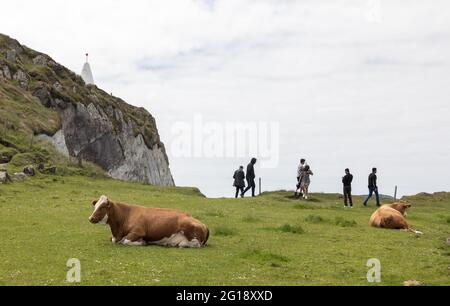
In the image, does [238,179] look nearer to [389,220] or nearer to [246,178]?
[246,178]

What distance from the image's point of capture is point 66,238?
20.4 meters

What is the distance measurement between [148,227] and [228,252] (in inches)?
122

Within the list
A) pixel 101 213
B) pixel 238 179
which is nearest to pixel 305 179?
pixel 238 179

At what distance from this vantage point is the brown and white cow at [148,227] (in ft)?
64.4

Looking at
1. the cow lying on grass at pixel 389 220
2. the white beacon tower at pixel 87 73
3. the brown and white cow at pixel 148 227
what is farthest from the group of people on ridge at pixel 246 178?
the white beacon tower at pixel 87 73

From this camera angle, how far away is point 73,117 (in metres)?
99.1

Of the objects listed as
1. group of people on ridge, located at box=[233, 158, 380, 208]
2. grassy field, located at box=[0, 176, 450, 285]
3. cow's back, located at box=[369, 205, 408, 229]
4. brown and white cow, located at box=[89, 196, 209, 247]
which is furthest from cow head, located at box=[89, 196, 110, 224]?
group of people on ridge, located at box=[233, 158, 380, 208]

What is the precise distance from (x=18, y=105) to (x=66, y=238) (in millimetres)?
60757

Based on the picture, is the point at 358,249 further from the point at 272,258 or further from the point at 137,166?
the point at 137,166

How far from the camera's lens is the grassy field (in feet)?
46.7

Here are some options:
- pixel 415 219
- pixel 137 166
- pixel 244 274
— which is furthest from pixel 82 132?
pixel 244 274

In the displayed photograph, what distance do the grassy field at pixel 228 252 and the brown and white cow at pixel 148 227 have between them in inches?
22.6

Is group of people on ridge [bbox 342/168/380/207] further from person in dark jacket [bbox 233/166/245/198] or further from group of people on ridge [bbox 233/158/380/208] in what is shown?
person in dark jacket [bbox 233/166/245/198]

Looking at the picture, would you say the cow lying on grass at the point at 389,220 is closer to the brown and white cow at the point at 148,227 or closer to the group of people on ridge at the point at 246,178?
the brown and white cow at the point at 148,227
